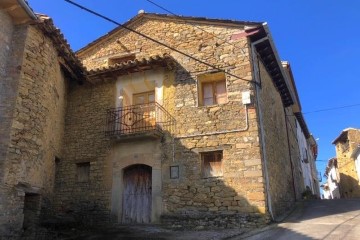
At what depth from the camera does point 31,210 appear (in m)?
9.11

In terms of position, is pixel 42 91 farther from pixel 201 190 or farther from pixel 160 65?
pixel 201 190

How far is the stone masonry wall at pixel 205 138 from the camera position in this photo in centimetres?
921

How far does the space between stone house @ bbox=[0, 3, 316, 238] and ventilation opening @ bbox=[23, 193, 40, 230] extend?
40 mm

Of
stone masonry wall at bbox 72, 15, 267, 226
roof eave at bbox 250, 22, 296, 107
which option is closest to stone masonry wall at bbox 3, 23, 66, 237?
stone masonry wall at bbox 72, 15, 267, 226

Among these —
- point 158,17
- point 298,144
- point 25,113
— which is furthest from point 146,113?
point 298,144

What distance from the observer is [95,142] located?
36.7ft

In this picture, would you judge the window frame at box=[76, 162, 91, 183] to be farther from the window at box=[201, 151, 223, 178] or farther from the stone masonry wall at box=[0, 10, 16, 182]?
the window at box=[201, 151, 223, 178]

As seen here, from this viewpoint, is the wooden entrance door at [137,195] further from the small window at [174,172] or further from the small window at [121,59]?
the small window at [121,59]

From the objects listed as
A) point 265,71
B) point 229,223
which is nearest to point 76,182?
point 229,223

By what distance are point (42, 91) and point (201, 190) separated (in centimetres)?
502

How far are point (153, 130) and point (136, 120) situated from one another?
1.28m

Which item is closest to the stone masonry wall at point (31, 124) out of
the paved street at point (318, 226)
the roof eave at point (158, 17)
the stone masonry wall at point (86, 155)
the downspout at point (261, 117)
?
the stone masonry wall at point (86, 155)

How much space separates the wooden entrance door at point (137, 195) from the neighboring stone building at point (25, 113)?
2.19 m

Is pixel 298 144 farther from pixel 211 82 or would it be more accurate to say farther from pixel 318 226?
pixel 318 226
